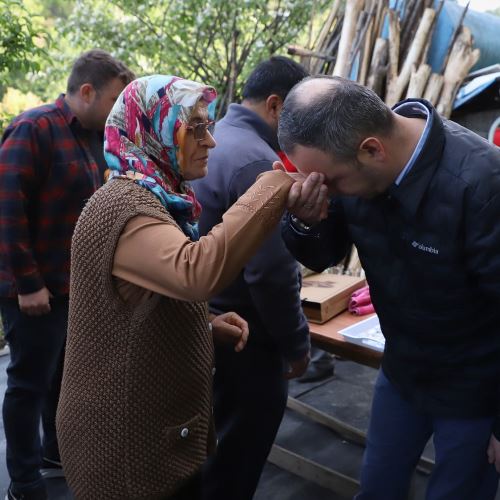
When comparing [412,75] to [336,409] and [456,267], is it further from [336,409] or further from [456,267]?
[456,267]

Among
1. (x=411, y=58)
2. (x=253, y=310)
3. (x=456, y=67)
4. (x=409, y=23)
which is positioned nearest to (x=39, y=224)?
(x=253, y=310)

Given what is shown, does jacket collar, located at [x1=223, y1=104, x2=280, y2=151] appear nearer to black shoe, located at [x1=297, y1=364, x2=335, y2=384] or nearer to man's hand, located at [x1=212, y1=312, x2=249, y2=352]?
man's hand, located at [x1=212, y1=312, x2=249, y2=352]

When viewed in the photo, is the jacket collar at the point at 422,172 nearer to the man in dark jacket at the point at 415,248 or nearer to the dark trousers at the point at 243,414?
the man in dark jacket at the point at 415,248

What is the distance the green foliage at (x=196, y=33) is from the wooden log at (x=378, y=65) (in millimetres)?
1897

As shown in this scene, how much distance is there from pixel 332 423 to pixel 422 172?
229cm

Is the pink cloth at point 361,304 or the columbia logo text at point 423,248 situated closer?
the columbia logo text at point 423,248

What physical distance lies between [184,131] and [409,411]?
113 centimetres

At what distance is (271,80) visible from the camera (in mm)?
2244

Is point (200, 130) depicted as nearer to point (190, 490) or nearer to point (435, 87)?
point (190, 490)

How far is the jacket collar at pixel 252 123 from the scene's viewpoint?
87.0 inches

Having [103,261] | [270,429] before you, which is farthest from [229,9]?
[103,261]

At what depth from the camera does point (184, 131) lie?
4.90 feet

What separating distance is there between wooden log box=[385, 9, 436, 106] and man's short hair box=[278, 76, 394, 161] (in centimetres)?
313

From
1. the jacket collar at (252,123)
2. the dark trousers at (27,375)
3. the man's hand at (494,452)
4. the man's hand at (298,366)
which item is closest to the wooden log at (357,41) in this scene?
the jacket collar at (252,123)
